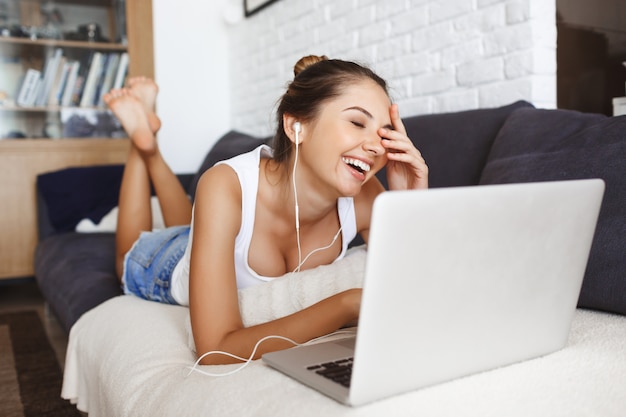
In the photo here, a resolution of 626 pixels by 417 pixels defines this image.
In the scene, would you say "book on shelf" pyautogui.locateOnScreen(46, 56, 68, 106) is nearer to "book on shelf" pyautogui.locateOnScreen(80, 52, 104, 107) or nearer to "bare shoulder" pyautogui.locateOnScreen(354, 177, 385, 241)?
"book on shelf" pyautogui.locateOnScreen(80, 52, 104, 107)

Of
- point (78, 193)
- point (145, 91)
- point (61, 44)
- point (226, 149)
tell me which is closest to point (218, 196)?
point (145, 91)

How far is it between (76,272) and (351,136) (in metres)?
1.26

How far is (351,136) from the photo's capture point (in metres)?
1.12

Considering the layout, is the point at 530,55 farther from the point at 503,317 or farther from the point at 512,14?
the point at 503,317

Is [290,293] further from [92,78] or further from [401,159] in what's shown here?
[92,78]

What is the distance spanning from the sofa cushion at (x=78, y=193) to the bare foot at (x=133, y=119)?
89 centimetres

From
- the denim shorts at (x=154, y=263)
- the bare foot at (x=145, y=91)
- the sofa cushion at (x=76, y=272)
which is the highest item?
the bare foot at (x=145, y=91)

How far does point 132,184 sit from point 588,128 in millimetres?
1416

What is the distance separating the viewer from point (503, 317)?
0.76m

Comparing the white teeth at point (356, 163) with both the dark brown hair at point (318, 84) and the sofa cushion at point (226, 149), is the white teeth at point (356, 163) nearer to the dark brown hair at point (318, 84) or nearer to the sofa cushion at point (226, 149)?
the dark brown hair at point (318, 84)

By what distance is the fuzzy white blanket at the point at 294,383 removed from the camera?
0.71 m

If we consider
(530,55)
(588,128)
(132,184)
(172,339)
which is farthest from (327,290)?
(132,184)

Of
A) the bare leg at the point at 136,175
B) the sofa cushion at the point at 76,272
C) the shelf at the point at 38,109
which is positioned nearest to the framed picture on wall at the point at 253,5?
the shelf at the point at 38,109

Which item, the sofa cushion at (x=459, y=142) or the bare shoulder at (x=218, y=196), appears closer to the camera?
the bare shoulder at (x=218, y=196)
